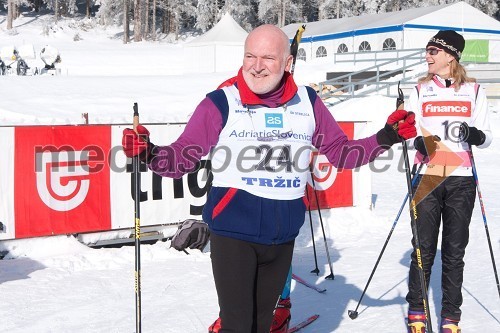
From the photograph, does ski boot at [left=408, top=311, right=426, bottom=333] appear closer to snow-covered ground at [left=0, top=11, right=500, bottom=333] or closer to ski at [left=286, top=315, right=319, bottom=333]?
snow-covered ground at [left=0, top=11, right=500, bottom=333]

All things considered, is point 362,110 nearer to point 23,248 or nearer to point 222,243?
point 23,248

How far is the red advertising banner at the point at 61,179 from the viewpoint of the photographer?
706cm

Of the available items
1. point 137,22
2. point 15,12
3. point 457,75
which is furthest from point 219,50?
point 15,12

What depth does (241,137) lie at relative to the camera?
305 centimetres

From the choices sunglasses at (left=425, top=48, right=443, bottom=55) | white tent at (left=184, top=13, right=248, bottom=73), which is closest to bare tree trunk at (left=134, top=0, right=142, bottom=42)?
white tent at (left=184, top=13, right=248, bottom=73)

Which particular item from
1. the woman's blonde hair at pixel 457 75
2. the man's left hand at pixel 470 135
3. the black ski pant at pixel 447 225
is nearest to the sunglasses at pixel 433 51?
the woman's blonde hair at pixel 457 75

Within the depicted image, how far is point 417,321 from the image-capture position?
4.57 meters

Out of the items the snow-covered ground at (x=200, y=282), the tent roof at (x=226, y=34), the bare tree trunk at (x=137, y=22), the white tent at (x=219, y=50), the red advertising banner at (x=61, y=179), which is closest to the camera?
the snow-covered ground at (x=200, y=282)

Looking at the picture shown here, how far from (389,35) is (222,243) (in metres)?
36.7

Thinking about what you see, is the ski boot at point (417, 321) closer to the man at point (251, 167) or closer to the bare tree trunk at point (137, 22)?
the man at point (251, 167)

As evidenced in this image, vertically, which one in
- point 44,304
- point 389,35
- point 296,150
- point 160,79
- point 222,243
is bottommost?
point 44,304

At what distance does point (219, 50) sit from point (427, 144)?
113 ft

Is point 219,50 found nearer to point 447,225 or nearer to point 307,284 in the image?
point 307,284

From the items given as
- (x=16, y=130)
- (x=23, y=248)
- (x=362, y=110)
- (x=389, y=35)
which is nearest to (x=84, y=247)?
(x=23, y=248)
